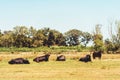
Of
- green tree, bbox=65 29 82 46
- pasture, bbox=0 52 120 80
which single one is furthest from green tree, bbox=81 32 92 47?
pasture, bbox=0 52 120 80

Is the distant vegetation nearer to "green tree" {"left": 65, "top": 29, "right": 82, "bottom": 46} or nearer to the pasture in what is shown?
"green tree" {"left": 65, "top": 29, "right": 82, "bottom": 46}

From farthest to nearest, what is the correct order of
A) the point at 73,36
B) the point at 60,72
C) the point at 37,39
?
the point at 73,36
the point at 37,39
the point at 60,72

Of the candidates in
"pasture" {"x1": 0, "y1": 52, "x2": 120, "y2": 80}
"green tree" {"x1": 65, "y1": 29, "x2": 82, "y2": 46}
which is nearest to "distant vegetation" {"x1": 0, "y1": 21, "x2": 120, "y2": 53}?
"green tree" {"x1": 65, "y1": 29, "x2": 82, "y2": 46}

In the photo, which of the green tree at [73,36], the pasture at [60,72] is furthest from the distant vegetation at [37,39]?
the pasture at [60,72]

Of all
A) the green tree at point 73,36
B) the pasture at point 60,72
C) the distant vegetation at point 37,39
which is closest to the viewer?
the pasture at point 60,72

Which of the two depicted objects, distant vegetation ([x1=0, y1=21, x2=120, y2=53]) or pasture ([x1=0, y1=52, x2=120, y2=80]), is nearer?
pasture ([x1=0, y1=52, x2=120, y2=80])

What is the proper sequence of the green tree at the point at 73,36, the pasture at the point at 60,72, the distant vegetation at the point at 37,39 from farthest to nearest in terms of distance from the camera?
the green tree at the point at 73,36 → the distant vegetation at the point at 37,39 → the pasture at the point at 60,72

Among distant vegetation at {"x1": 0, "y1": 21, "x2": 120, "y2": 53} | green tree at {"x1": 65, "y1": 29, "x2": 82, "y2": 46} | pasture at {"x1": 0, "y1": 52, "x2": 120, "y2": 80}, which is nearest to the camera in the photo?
pasture at {"x1": 0, "y1": 52, "x2": 120, "y2": 80}

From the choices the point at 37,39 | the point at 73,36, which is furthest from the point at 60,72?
the point at 73,36

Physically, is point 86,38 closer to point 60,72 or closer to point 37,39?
point 37,39

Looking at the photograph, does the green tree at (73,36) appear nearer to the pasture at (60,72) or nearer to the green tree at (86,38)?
the green tree at (86,38)

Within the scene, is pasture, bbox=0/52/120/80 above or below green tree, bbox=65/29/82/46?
below

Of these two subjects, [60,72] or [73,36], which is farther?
[73,36]

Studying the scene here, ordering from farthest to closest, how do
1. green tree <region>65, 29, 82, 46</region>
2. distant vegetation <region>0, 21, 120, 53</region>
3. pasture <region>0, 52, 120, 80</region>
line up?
1. green tree <region>65, 29, 82, 46</region>
2. distant vegetation <region>0, 21, 120, 53</region>
3. pasture <region>0, 52, 120, 80</region>
